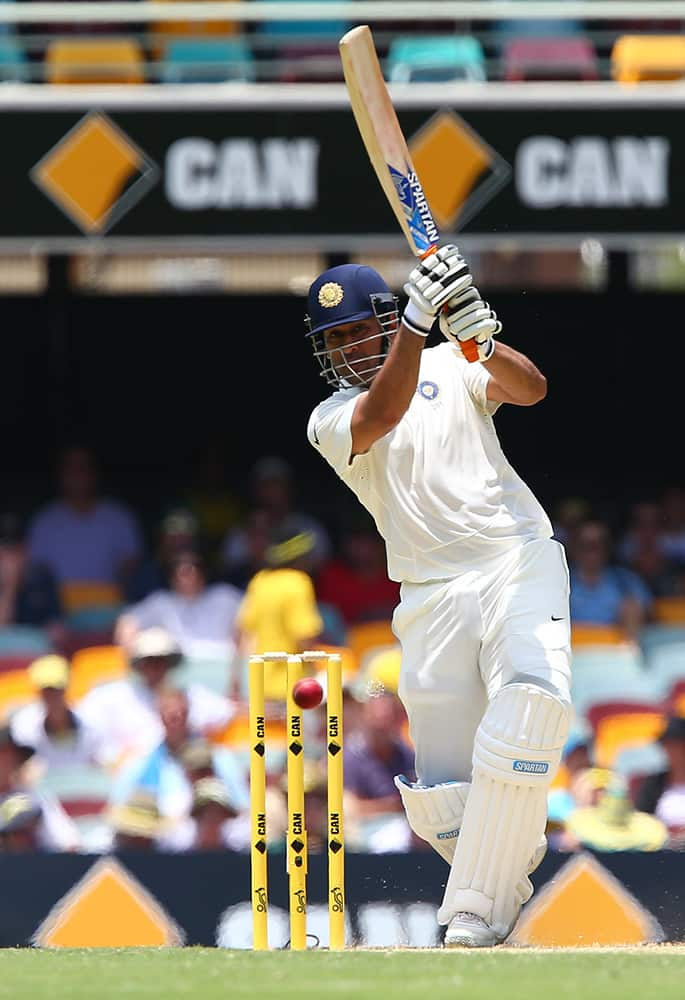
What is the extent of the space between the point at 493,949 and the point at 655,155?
207 inches

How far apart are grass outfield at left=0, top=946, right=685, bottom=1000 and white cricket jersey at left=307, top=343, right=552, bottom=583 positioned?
3.22ft

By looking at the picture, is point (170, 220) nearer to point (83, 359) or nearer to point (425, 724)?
point (83, 359)

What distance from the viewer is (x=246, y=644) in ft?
28.1

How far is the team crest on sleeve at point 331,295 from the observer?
15.6ft

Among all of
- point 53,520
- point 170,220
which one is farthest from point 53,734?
point 170,220

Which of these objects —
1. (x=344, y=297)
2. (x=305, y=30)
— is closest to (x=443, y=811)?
(x=344, y=297)

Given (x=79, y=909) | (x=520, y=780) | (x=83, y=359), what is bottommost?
(x=79, y=909)

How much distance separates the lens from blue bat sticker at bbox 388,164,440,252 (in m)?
4.82

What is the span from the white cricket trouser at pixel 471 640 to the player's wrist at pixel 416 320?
0.68m

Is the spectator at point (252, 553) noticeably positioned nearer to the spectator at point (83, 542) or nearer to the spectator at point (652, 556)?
the spectator at point (83, 542)

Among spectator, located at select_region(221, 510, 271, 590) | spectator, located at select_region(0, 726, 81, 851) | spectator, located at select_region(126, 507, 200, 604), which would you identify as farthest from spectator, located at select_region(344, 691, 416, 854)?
spectator, located at select_region(126, 507, 200, 604)

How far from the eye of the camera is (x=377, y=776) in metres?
7.62

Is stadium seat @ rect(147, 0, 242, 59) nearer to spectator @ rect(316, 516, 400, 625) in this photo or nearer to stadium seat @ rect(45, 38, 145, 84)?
stadium seat @ rect(45, 38, 145, 84)

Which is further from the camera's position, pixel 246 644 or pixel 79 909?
pixel 246 644
